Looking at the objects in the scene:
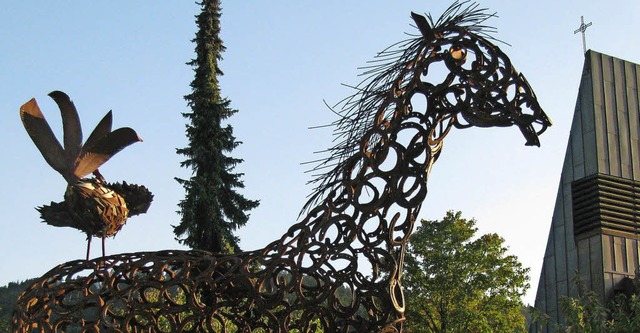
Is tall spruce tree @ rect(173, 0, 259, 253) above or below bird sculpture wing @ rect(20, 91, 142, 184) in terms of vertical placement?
above

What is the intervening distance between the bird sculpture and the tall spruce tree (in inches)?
501

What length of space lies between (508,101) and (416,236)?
17.6 metres

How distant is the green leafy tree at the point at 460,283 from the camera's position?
21328 millimetres

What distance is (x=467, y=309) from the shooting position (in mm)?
21219

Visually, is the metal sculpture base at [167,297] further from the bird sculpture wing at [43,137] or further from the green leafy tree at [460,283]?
the green leafy tree at [460,283]

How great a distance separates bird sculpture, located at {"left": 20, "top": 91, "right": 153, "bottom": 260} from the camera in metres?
5.77

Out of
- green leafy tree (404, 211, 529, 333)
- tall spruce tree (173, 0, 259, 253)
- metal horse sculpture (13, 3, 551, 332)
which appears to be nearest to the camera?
metal horse sculpture (13, 3, 551, 332)

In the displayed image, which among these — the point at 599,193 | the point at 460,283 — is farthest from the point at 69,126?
the point at 460,283

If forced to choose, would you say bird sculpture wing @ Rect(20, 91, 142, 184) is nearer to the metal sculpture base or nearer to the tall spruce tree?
the metal sculpture base

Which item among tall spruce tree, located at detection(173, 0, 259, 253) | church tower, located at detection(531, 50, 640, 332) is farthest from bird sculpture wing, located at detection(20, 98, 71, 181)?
tall spruce tree, located at detection(173, 0, 259, 253)

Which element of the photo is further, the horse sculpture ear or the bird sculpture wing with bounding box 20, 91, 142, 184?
the bird sculpture wing with bounding box 20, 91, 142, 184

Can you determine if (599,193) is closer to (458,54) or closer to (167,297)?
(458,54)

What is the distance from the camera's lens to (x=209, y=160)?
19.7 meters

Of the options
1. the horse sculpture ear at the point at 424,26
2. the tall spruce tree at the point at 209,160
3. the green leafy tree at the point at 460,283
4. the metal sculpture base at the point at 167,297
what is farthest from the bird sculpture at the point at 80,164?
the green leafy tree at the point at 460,283
